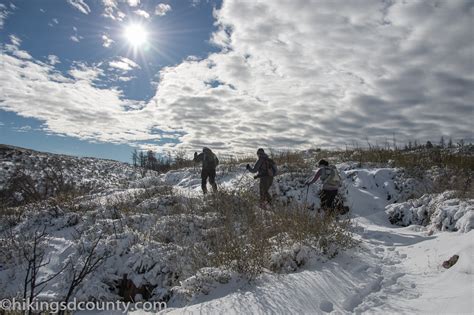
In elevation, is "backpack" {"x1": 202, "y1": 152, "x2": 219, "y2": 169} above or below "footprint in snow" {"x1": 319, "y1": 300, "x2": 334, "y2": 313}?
above

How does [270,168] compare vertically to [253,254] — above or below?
above

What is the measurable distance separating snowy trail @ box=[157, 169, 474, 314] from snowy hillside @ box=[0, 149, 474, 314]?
0.05 ft

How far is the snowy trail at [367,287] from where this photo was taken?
3.39m

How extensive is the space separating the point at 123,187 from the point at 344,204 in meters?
9.59

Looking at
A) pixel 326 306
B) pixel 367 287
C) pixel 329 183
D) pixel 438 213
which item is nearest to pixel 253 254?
pixel 326 306

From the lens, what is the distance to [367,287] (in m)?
3.99

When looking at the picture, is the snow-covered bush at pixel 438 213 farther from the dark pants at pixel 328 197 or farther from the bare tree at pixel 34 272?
the bare tree at pixel 34 272

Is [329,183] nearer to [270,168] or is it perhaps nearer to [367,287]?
[270,168]

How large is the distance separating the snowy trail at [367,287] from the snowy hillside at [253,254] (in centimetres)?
2

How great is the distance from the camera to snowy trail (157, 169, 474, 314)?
339 cm

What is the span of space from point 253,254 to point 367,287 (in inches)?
62.8

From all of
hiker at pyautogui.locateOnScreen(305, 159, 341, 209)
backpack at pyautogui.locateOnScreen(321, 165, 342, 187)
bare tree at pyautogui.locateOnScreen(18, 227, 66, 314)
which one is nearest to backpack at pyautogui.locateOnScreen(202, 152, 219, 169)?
hiker at pyautogui.locateOnScreen(305, 159, 341, 209)

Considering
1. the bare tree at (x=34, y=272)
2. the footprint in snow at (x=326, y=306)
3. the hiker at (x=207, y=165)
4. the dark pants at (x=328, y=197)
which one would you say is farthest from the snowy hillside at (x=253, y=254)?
the hiker at (x=207, y=165)

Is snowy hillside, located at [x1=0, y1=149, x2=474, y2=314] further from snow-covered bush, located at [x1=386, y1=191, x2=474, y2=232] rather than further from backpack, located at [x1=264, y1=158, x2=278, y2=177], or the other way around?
backpack, located at [x1=264, y1=158, x2=278, y2=177]
